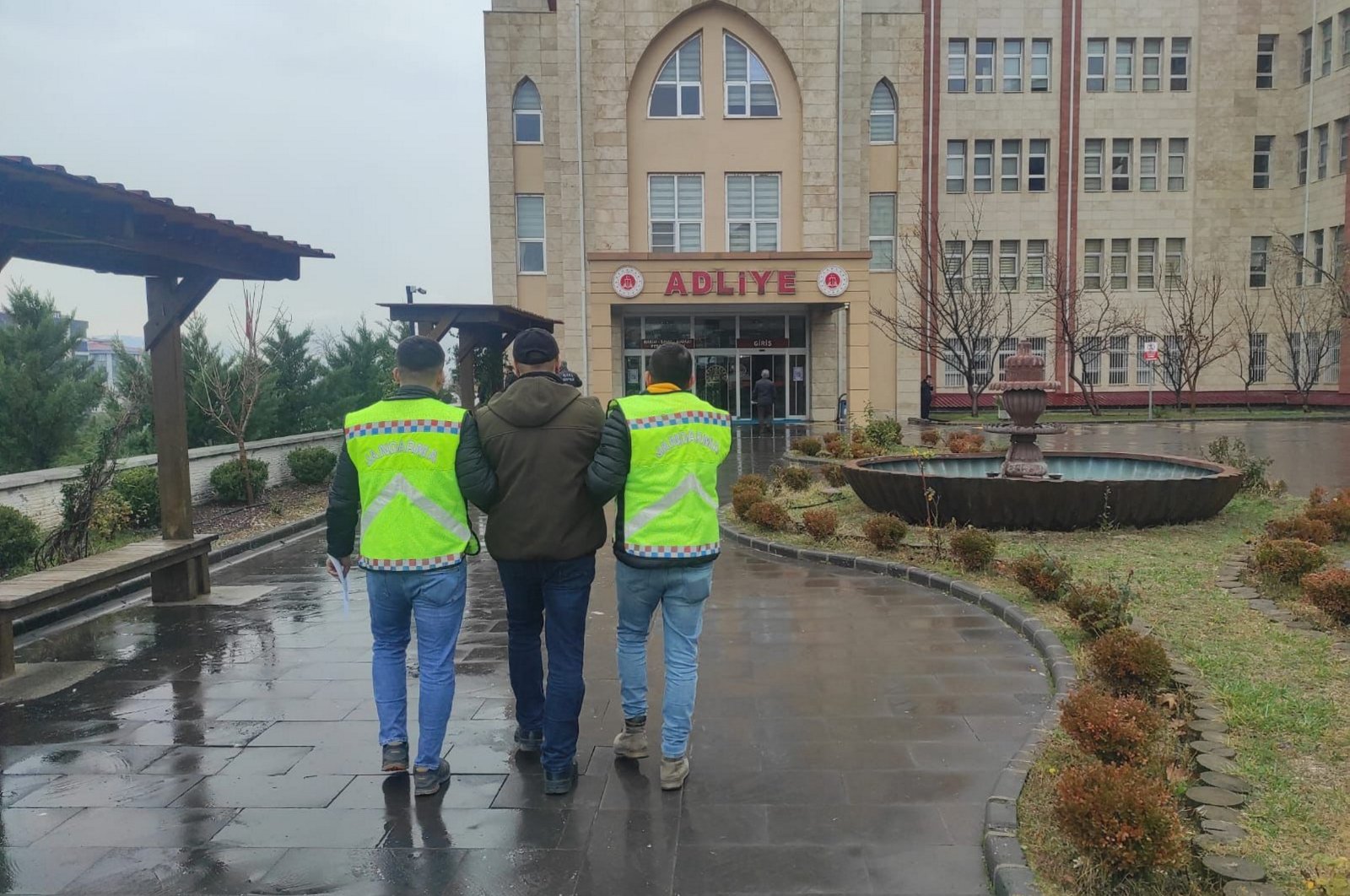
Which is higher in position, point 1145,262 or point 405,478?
point 1145,262

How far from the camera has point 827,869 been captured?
3441mm

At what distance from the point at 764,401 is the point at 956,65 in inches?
631

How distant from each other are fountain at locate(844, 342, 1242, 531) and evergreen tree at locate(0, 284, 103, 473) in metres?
15.6

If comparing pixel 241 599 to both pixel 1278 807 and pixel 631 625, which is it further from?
pixel 1278 807

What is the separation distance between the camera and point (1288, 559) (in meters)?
7.15

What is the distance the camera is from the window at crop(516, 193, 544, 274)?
28953mm

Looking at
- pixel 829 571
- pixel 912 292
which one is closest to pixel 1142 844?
pixel 829 571

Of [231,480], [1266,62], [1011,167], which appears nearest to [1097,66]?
[1011,167]

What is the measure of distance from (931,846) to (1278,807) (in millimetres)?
1372

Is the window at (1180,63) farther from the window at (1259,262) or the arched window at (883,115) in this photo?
the arched window at (883,115)

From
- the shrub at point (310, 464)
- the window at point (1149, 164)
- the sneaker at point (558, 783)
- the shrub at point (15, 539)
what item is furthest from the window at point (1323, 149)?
the shrub at point (15, 539)

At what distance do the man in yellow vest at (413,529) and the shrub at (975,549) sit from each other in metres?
5.04

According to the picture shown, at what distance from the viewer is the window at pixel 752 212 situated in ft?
91.1

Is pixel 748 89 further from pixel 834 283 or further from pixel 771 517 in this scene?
pixel 771 517
